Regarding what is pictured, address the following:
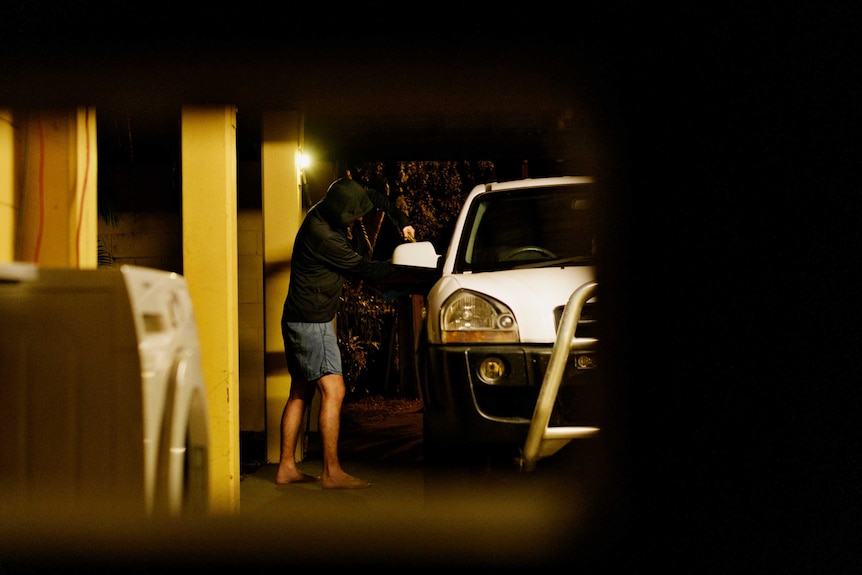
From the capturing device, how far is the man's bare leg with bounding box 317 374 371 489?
468 cm

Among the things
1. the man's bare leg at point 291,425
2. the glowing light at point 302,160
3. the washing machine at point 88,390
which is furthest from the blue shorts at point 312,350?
the washing machine at point 88,390

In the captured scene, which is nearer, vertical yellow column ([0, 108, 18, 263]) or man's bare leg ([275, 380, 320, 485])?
vertical yellow column ([0, 108, 18, 263])

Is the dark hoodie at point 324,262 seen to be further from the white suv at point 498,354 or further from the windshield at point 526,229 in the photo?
the white suv at point 498,354

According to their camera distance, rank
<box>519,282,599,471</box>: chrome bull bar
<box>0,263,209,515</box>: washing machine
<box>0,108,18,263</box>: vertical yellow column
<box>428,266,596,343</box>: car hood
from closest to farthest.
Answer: <box>0,263,209,515</box>: washing machine < <box>519,282,599,471</box>: chrome bull bar < <box>0,108,18,263</box>: vertical yellow column < <box>428,266,596,343</box>: car hood

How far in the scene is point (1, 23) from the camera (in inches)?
109

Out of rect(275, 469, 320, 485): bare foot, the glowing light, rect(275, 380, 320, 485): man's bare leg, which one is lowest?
rect(275, 469, 320, 485): bare foot

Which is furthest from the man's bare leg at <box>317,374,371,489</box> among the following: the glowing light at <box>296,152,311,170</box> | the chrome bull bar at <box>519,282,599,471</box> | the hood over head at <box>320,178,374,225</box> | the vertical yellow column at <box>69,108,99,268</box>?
the glowing light at <box>296,152,311,170</box>

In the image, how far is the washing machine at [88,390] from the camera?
2094mm

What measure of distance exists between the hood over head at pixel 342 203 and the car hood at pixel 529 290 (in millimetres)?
1195

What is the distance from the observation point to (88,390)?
2.13m

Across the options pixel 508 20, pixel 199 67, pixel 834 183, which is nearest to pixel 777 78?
pixel 834 183

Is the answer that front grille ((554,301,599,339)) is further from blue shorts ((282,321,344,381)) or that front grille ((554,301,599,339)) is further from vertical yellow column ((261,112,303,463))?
vertical yellow column ((261,112,303,463))

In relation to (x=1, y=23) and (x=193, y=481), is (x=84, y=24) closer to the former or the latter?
(x=1, y=23)

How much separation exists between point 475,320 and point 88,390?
1829mm
